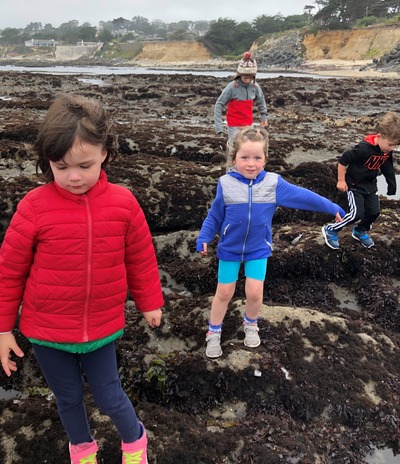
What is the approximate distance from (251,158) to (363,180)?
260 cm

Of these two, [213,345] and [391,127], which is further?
[391,127]

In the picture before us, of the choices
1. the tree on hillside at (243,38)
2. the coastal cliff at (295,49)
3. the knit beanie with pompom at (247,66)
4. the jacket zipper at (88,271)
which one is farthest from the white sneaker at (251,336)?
the tree on hillside at (243,38)

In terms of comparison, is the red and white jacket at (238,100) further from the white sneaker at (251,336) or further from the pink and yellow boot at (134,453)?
the pink and yellow boot at (134,453)

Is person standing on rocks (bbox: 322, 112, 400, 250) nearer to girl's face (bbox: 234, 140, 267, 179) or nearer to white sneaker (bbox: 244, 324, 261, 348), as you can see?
white sneaker (bbox: 244, 324, 261, 348)

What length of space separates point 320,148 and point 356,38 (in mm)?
65229

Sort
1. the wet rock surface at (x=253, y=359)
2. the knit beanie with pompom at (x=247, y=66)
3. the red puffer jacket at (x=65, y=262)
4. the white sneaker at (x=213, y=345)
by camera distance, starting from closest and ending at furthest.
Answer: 1. the red puffer jacket at (x=65, y=262)
2. the wet rock surface at (x=253, y=359)
3. the white sneaker at (x=213, y=345)
4. the knit beanie with pompom at (x=247, y=66)

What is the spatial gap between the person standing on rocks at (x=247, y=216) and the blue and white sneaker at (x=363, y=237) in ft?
6.20

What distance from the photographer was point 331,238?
5.21m

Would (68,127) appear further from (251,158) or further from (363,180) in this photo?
(363,180)

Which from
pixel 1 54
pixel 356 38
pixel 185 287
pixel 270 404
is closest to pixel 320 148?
pixel 185 287

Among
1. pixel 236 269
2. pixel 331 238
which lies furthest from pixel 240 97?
pixel 236 269

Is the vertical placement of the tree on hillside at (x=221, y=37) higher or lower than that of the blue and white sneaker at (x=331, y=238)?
higher

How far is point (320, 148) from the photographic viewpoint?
10.5 metres

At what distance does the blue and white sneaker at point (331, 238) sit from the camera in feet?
16.8
